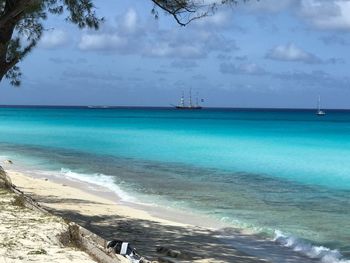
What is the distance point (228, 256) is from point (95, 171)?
45.5 ft

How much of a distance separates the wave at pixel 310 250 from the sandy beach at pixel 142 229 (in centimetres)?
111

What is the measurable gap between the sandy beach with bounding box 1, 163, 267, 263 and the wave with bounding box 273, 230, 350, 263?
43.8 inches

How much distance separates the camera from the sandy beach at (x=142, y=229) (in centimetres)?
856

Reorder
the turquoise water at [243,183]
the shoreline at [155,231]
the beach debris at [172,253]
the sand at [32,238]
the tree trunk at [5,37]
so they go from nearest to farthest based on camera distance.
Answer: the sand at [32,238], the tree trunk at [5,37], the beach debris at [172,253], the shoreline at [155,231], the turquoise water at [243,183]

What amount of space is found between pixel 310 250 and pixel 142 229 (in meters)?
3.05

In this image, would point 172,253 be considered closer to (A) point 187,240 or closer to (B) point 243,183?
(A) point 187,240

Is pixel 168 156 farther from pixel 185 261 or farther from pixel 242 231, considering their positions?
pixel 185 261

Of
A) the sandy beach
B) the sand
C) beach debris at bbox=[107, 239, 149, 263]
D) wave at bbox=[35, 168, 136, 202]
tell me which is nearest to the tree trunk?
the sand

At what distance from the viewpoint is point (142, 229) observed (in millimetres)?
10352

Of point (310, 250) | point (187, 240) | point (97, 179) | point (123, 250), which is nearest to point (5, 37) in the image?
point (123, 250)

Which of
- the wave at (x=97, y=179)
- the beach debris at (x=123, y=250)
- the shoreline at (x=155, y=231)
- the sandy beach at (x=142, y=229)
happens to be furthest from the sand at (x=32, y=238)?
the wave at (x=97, y=179)

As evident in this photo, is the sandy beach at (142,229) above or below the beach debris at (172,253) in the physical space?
below

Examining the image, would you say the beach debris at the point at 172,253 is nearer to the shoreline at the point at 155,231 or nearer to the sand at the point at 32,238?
the shoreline at the point at 155,231

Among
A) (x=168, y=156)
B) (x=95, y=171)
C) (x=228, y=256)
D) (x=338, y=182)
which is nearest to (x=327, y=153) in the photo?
(x=168, y=156)
